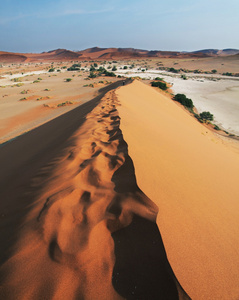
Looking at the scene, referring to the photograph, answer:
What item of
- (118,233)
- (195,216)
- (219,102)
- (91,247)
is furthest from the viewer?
(219,102)

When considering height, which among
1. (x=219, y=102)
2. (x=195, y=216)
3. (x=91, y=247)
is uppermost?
(x=91, y=247)

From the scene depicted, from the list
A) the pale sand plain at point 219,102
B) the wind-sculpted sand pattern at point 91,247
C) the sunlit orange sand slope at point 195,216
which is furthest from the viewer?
Result: the pale sand plain at point 219,102

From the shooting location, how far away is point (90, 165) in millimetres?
2623

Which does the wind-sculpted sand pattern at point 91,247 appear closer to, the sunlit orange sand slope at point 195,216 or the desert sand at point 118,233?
the desert sand at point 118,233

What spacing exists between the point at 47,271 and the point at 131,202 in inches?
38.6

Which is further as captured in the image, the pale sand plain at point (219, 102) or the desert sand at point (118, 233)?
the pale sand plain at point (219, 102)

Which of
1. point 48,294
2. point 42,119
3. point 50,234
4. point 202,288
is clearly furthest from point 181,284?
point 42,119

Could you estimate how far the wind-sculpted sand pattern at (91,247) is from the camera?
1.31 m

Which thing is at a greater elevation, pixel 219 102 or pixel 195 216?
pixel 195 216

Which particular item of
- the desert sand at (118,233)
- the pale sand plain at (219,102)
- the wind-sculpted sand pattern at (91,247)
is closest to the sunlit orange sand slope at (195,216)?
the desert sand at (118,233)

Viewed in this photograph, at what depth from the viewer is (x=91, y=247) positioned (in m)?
1.56

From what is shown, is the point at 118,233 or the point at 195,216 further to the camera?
the point at 195,216

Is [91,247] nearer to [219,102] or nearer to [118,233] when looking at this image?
[118,233]

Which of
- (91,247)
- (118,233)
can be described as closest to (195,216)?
(118,233)
